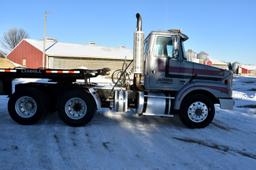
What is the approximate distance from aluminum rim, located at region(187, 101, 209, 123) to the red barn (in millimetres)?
35023

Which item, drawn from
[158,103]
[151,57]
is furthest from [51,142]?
[151,57]

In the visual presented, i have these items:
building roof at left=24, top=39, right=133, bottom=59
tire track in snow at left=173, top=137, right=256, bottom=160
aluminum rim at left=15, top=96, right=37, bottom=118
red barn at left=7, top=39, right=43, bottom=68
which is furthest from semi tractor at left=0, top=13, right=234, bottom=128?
red barn at left=7, top=39, right=43, bottom=68

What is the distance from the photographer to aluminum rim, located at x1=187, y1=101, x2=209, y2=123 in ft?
25.9

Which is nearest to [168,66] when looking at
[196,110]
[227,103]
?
[196,110]

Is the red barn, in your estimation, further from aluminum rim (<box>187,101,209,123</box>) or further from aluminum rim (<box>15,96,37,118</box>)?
aluminum rim (<box>187,101,209,123</box>)

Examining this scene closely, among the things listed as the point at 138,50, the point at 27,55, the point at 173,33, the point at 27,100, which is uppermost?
the point at 27,55

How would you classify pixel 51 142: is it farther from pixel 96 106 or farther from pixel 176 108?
pixel 176 108

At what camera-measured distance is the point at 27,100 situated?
306 inches

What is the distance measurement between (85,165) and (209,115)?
433cm

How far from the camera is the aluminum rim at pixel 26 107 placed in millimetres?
7688

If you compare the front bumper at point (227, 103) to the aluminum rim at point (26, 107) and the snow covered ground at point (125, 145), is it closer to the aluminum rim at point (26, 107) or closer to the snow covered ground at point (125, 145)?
the snow covered ground at point (125, 145)

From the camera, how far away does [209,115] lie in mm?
7906

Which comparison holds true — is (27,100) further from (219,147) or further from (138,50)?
(219,147)

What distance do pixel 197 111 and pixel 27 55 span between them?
39083 mm
